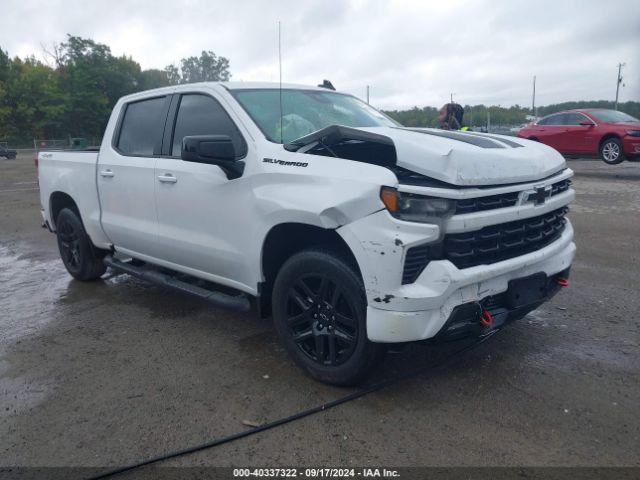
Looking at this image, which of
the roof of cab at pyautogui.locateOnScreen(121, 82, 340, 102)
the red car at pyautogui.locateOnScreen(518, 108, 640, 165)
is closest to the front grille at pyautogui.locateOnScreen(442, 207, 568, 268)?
the roof of cab at pyautogui.locateOnScreen(121, 82, 340, 102)

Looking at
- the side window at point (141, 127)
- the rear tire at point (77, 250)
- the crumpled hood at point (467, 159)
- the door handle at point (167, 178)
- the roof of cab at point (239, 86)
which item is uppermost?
the roof of cab at point (239, 86)

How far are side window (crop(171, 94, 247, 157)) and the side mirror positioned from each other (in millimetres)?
105

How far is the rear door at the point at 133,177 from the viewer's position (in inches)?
172

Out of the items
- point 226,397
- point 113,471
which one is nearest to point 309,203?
point 226,397

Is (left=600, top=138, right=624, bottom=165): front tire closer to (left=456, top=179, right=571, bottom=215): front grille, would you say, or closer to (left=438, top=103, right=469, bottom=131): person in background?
(left=438, top=103, right=469, bottom=131): person in background

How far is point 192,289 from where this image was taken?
403cm

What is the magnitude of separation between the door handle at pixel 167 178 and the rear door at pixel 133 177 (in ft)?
0.46

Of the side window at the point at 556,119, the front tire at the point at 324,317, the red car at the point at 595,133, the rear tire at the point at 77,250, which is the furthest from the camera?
the side window at the point at 556,119

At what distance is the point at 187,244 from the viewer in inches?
158

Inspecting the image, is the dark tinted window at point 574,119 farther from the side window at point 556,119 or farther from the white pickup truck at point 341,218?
the white pickup truck at point 341,218

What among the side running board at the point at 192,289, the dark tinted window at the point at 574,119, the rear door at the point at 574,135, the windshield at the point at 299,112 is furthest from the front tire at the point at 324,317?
the dark tinted window at the point at 574,119

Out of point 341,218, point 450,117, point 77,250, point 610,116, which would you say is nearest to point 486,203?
point 341,218

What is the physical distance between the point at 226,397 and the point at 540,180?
2338mm

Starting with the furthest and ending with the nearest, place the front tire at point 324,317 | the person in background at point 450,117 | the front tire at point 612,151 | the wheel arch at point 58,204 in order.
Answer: the front tire at point 612,151 < the person in background at point 450,117 < the wheel arch at point 58,204 < the front tire at point 324,317
